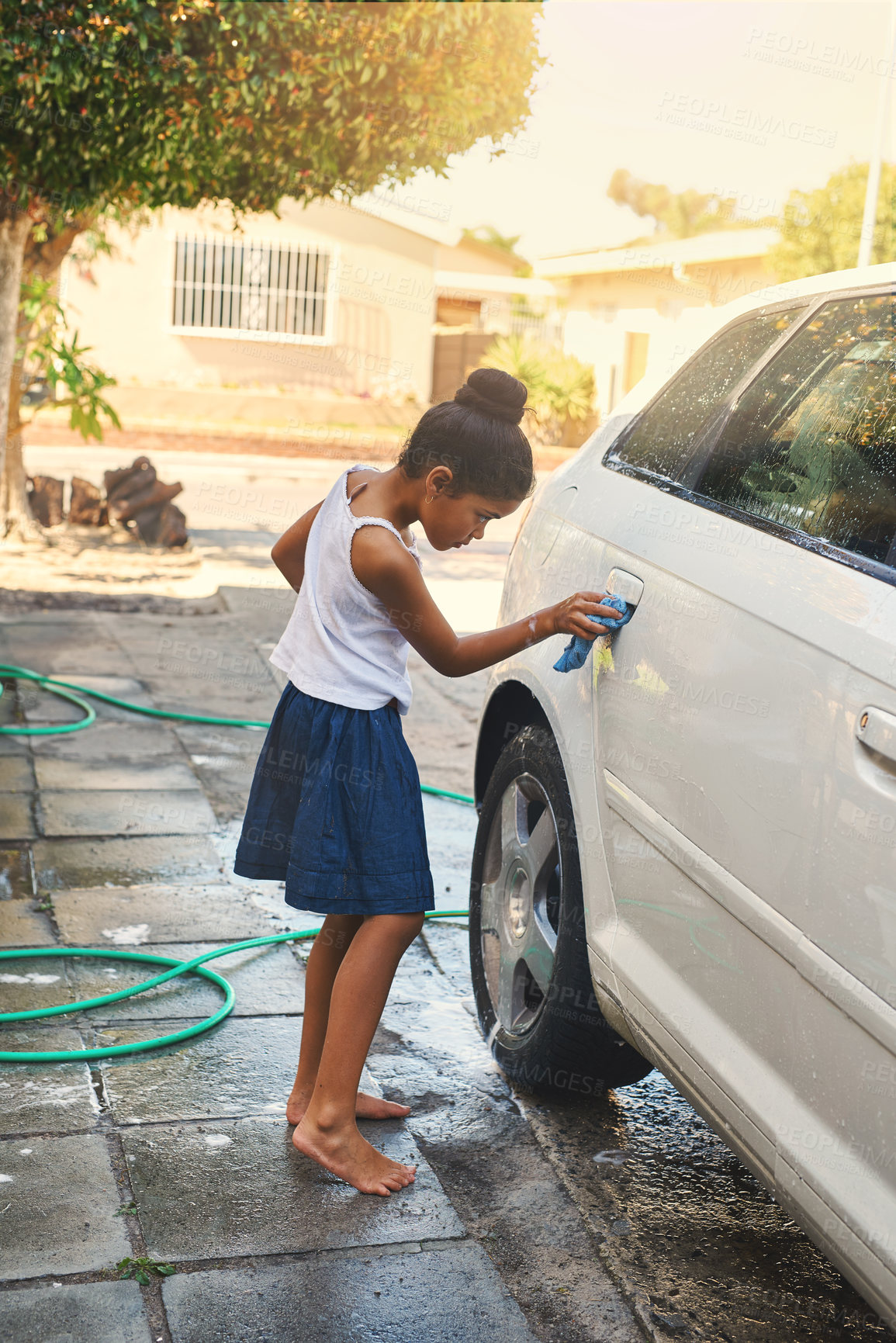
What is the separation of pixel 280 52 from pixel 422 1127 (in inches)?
237

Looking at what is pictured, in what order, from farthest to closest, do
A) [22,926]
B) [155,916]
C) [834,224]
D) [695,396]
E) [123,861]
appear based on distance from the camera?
[834,224], [123,861], [155,916], [22,926], [695,396]

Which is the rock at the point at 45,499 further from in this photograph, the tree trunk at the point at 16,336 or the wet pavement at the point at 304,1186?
the wet pavement at the point at 304,1186

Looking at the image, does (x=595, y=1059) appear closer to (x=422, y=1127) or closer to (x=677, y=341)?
(x=422, y=1127)

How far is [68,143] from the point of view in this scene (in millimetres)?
6961

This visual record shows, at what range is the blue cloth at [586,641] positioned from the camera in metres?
2.45

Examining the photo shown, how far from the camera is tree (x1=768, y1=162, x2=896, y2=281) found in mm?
22797

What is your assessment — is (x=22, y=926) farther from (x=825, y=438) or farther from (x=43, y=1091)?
(x=825, y=438)


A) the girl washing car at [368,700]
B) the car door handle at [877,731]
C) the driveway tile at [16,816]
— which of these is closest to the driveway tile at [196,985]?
the girl washing car at [368,700]

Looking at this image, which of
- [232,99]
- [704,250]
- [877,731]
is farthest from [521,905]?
[704,250]

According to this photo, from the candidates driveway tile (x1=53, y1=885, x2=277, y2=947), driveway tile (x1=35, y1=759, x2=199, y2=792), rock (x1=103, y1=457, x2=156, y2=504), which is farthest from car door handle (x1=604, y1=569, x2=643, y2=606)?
rock (x1=103, y1=457, x2=156, y2=504)

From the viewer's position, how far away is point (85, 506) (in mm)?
11258

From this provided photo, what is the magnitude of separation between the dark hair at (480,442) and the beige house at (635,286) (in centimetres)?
1420

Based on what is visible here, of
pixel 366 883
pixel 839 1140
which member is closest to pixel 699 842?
pixel 839 1140

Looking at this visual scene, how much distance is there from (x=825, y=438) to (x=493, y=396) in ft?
2.07
